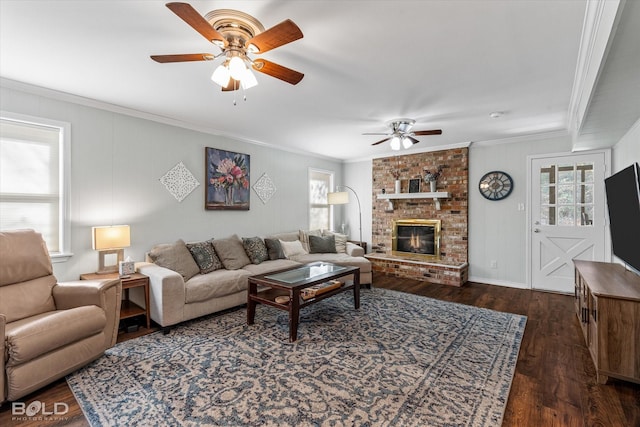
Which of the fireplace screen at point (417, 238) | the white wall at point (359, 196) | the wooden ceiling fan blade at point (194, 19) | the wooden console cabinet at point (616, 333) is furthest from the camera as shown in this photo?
the white wall at point (359, 196)

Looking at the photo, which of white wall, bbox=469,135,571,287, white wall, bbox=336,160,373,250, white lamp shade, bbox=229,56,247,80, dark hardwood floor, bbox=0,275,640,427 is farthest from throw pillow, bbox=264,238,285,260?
white wall, bbox=469,135,571,287

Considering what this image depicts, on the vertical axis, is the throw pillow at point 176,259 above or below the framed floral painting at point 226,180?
below

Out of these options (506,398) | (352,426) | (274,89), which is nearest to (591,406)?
(506,398)

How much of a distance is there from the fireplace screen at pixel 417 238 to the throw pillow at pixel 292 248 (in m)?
1.98

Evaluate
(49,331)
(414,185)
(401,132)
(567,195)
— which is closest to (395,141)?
(401,132)

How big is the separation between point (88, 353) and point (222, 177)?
8.99 ft

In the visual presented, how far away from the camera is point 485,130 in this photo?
14.1 ft

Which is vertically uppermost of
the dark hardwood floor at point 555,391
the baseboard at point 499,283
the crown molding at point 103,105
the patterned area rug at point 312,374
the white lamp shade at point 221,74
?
A: the crown molding at point 103,105

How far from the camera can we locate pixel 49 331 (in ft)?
6.55

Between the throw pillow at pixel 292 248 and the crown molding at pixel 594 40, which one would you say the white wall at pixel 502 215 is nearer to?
the crown molding at pixel 594 40

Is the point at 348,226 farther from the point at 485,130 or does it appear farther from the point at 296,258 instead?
the point at 485,130

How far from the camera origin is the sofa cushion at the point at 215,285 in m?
3.14

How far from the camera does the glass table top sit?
3179 mm

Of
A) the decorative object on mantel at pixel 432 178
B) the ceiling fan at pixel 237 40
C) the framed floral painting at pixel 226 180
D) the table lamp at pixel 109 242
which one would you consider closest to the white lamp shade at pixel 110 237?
the table lamp at pixel 109 242
